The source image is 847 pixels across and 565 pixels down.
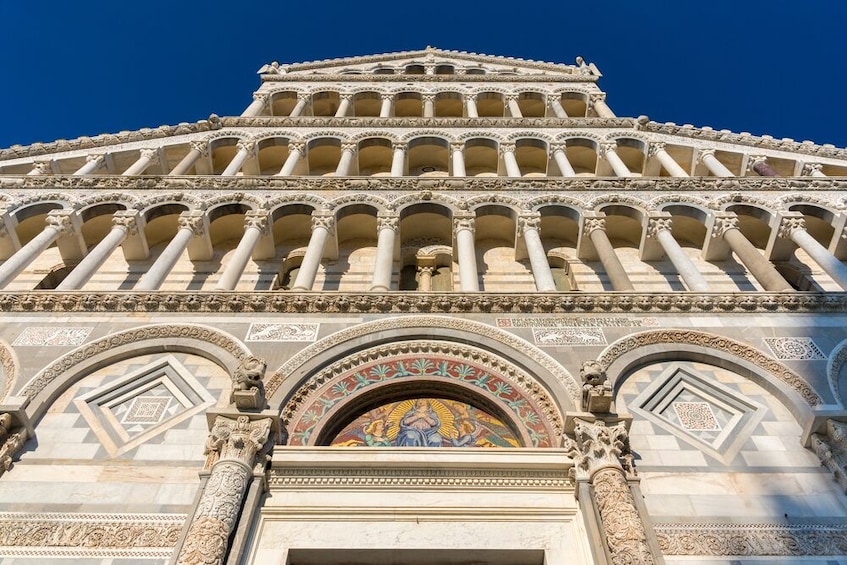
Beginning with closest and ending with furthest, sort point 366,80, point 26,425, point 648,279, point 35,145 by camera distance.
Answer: point 26,425, point 648,279, point 35,145, point 366,80

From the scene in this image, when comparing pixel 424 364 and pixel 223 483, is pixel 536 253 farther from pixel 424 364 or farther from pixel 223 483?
pixel 223 483

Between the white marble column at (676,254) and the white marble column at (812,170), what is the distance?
4.42 metres

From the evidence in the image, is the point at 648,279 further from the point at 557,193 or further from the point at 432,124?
the point at 432,124

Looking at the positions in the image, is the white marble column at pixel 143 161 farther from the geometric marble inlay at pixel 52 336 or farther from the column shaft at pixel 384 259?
the column shaft at pixel 384 259

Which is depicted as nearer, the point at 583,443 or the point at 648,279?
the point at 583,443

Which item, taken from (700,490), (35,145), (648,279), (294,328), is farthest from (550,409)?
(35,145)

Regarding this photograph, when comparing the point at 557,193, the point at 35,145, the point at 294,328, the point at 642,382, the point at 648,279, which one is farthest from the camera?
the point at 35,145

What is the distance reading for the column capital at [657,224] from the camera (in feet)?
44.7

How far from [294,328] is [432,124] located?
10.3 meters

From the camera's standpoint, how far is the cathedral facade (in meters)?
7.50

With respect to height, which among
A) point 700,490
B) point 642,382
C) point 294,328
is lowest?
point 700,490

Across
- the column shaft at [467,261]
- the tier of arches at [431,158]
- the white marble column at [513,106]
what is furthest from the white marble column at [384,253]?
the white marble column at [513,106]

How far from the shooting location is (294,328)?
34.2 feet

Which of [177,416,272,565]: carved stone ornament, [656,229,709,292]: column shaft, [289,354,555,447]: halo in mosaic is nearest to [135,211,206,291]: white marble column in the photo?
[289,354,555,447]: halo in mosaic
